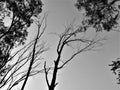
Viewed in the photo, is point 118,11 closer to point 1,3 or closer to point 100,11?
point 100,11

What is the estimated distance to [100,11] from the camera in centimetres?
1350

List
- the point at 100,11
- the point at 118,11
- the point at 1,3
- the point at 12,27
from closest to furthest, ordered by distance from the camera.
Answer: the point at 118,11 → the point at 100,11 → the point at 1,3 → the point at 12,27

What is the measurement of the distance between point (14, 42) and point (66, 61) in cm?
656

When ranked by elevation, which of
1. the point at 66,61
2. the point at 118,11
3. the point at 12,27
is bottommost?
the point at 66,61

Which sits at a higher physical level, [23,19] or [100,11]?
[23,19]

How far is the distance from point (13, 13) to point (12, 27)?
4.22ft

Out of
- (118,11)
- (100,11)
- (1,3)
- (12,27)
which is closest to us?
(118,11)

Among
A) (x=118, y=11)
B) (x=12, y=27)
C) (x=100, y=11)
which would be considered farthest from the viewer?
(x=12, y=27)

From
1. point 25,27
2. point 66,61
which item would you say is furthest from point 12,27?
point 66,61

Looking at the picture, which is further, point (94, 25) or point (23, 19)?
point (23, 19)

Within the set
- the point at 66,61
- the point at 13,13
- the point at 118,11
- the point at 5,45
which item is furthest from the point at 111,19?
the point at 5,45

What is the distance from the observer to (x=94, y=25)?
1407 cm

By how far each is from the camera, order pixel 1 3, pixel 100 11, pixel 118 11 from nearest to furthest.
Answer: pixel 118 11 < pixel 100 11 < pixel 1 3

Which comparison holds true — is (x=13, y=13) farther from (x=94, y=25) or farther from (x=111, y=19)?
(x=111, y=19)
